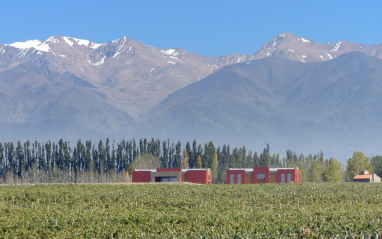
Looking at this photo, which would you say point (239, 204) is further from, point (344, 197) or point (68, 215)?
point (68, 215)

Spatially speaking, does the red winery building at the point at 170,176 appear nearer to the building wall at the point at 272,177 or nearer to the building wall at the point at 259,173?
the building wall at the point at 259,173

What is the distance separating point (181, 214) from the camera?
214 ft

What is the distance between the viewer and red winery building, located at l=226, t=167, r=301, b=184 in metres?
151

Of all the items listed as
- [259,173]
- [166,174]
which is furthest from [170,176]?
[259,173]

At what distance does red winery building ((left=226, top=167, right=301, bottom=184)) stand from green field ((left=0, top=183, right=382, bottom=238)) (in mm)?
59113

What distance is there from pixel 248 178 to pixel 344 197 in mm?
68766

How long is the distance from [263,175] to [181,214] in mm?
89136

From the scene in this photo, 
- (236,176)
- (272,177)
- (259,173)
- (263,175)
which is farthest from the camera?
(236,176)

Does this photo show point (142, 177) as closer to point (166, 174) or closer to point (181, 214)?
point (166, 174)

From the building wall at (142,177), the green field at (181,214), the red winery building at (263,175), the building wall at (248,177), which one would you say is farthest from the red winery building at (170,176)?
the green field at (181,214)

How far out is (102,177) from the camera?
197250 mm

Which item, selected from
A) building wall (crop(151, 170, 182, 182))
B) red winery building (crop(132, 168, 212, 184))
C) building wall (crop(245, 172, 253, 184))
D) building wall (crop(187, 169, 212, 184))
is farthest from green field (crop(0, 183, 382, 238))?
building wall (crop(245, 172, 253, 184))

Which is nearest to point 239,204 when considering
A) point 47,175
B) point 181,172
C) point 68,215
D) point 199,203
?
point 199,203

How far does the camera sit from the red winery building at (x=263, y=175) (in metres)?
151
